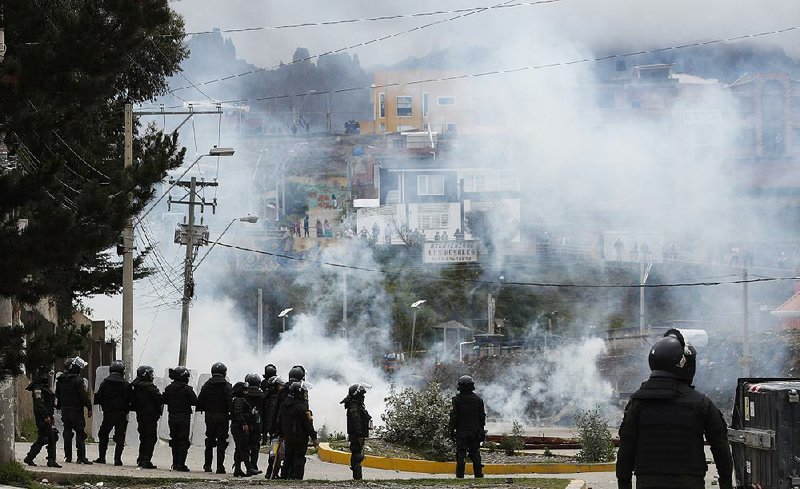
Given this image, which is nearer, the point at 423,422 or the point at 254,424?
the point at 254,424

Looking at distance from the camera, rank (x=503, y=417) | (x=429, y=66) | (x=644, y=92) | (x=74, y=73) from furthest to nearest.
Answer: (x=429, y=66), (x=644, y=92), (x=503, y=417), (x=74, y=73)

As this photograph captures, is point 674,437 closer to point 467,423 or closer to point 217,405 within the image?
point 467,423

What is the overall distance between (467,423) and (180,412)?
12.4 ft

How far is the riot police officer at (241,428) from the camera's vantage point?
1789cm

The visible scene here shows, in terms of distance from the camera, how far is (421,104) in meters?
94.4

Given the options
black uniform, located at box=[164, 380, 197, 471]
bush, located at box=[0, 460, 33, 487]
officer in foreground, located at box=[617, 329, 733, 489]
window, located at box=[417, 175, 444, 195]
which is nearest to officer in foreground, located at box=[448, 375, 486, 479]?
black uniform, located at box=[164, 380, 197, 471]

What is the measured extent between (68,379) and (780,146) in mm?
63520

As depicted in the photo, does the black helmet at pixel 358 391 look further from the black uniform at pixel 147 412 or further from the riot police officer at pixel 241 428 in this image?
the black uniform at pixel 147 412

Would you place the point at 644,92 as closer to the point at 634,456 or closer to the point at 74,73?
the point at 74,73

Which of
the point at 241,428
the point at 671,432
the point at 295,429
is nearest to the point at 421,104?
the point at 241,428

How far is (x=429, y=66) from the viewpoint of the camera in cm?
9662

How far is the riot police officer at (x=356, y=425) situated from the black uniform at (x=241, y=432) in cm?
190

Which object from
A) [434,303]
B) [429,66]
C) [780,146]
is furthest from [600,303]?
[429,66]

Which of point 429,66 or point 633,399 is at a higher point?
point 429,66
